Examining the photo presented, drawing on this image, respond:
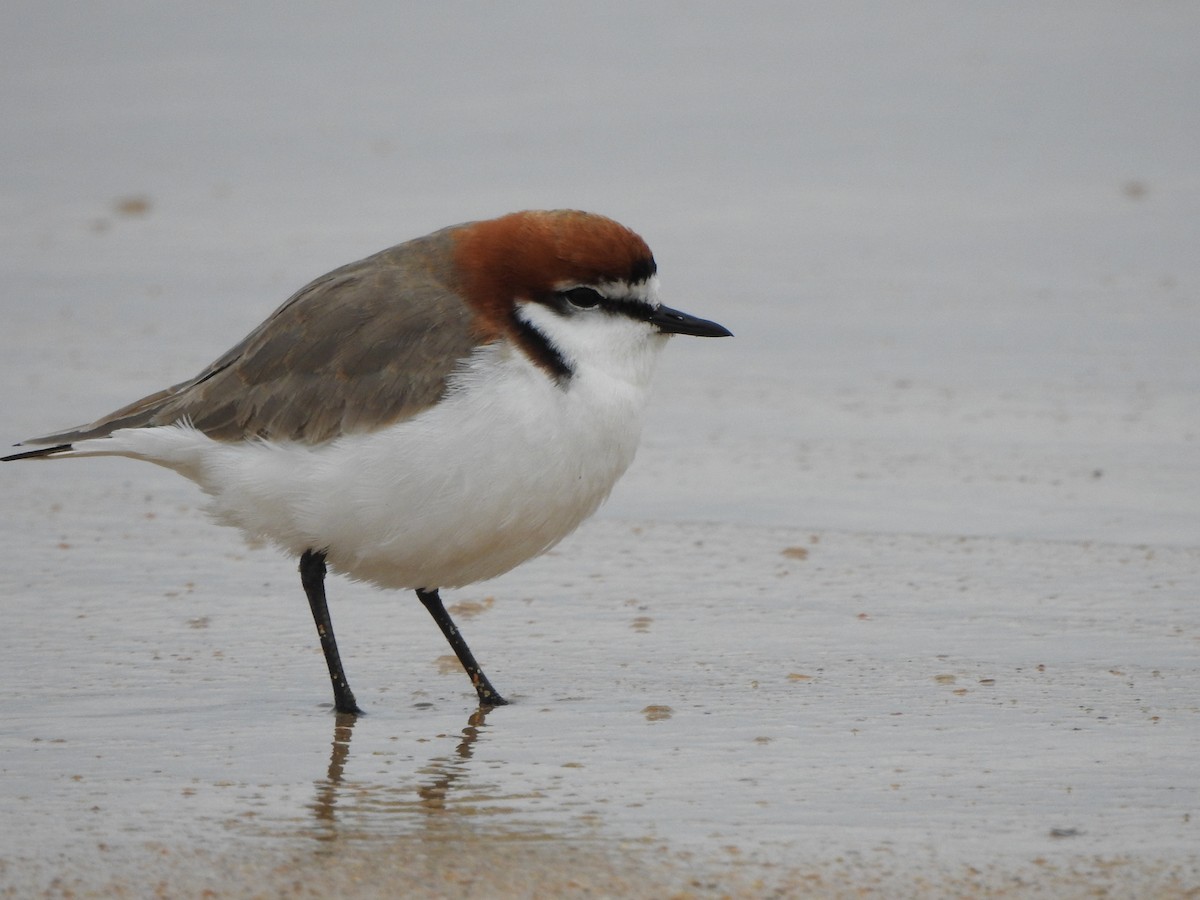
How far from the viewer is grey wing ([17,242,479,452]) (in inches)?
211

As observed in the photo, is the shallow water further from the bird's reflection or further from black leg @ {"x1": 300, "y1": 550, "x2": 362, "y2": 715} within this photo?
black leg @ {"x1": 300, "y1": 550, "x2": 362, "y2": 715}

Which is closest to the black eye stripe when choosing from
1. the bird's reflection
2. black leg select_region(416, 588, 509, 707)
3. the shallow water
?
black leg select_region(416, 588, 509, 707)

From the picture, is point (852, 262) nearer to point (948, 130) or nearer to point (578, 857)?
point (948, 130)

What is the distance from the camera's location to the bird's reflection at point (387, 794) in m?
4.61

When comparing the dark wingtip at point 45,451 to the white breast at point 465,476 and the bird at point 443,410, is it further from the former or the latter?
the white breast at point 465,476

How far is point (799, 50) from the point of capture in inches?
672

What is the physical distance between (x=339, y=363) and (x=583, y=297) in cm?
71

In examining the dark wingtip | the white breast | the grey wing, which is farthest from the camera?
the dark wingtip

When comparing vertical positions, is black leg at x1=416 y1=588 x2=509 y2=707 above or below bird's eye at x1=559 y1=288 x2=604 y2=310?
below

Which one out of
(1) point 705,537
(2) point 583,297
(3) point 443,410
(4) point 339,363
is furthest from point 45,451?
(1) point 705,537

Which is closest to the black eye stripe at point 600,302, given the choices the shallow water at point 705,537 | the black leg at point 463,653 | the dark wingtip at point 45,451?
the black leg at point 463,653

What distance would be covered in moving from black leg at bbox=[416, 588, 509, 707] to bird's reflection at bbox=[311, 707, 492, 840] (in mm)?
289

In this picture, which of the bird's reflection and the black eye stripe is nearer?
the bird's reflection

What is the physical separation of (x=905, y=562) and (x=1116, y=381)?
8.22 ft
